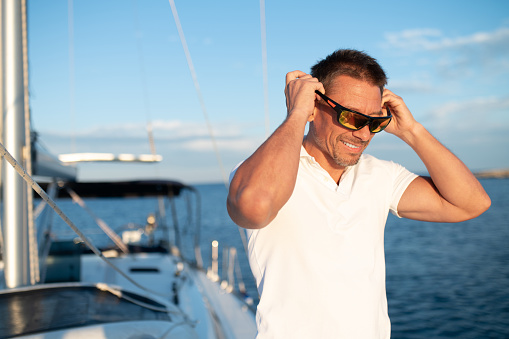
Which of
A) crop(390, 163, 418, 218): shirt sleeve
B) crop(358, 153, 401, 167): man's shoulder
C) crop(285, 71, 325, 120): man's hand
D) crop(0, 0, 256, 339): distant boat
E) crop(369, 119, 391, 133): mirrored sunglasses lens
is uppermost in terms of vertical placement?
crop(285, 71, 325, 120): man's hand

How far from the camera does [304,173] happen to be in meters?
1.56

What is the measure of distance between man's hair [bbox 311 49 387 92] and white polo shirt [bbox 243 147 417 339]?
1.23 feet

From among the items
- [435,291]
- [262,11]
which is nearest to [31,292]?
[262,11]

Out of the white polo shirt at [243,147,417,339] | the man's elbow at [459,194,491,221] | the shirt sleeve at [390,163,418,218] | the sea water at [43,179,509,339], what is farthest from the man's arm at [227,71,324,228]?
the sea water at [43,179,509,339]

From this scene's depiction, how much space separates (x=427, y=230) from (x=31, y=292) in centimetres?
2609

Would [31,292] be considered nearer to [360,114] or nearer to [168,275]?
[360,114]

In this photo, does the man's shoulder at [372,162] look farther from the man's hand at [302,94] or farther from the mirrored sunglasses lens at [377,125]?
the man's hand at [302,94]

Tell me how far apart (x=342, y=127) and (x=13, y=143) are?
8.17 feet

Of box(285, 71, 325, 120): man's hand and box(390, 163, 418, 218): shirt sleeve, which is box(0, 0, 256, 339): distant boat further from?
box(390, 163, 418, 218): shirt sleeve

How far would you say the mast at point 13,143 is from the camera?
9.61 ft

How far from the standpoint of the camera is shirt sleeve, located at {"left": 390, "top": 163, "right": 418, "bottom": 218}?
1796mm

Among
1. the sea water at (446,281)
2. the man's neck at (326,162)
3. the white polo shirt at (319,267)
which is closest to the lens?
the white polo shirt at (319,267)

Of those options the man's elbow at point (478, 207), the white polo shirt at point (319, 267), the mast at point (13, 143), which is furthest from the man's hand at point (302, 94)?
the mast at point (13, 143)

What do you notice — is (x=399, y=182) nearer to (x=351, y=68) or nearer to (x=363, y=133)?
(x=363, y=133)
